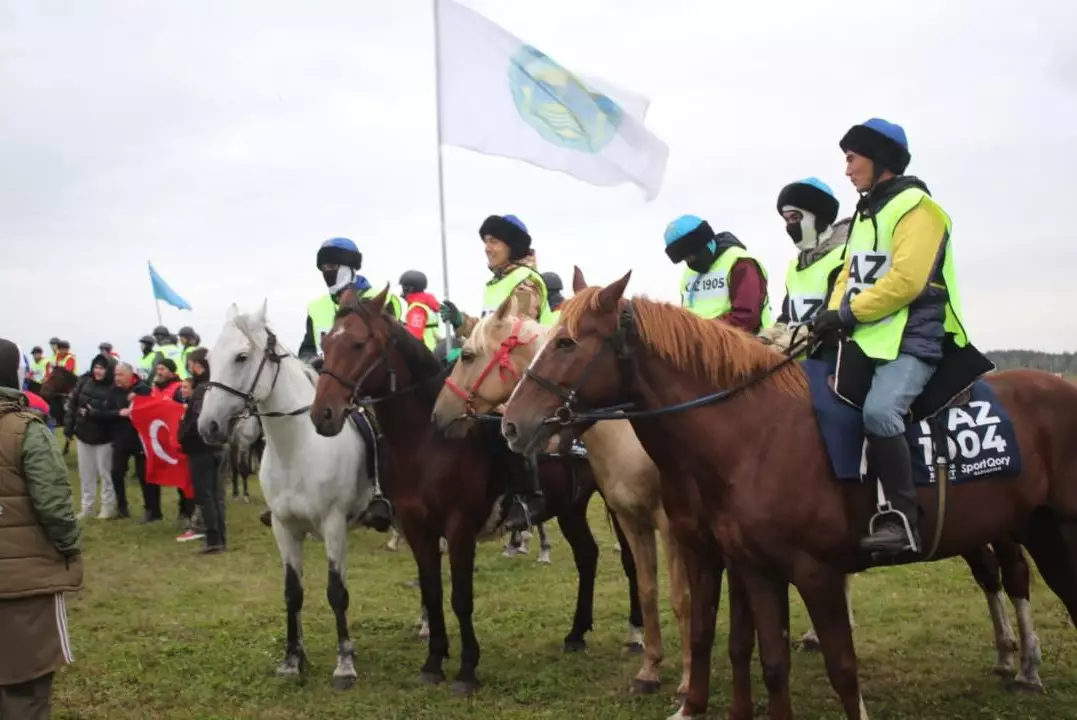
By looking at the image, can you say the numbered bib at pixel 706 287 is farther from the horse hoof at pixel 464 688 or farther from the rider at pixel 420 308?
the rider at pixel 420 308

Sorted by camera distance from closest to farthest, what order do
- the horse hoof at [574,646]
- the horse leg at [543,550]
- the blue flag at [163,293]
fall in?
1. the horse hoof at [574,646]
2. the horse leg at [543,550]
3. the blue flag at [163,293]

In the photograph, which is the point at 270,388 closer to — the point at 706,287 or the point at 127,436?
the point at 706,287

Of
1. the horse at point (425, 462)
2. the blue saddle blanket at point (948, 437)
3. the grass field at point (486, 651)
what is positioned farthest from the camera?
the horse at point (425, 462)

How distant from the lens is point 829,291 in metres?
5.72

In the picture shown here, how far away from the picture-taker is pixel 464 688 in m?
6.52

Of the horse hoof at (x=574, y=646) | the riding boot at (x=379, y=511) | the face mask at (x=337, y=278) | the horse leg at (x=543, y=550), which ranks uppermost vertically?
the face mask at (x=337, y=278)

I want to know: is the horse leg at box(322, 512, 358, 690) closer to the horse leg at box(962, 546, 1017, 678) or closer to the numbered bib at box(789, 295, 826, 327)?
the numbered bib at box(789, 295, 826, 327)

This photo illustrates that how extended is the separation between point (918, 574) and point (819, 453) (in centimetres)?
639

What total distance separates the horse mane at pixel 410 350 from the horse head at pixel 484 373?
0.40m

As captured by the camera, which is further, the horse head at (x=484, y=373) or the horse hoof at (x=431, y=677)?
the horse hoof at (x=431, y=677)

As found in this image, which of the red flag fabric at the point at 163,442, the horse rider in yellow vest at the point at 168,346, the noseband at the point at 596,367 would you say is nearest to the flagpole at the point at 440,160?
the noseband at the point at 596,367

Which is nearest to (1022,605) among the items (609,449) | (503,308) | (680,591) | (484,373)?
(680,591)

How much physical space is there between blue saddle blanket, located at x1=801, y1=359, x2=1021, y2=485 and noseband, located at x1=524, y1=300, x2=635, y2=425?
1.01 meters

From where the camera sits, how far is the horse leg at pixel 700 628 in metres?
A: 5.69
